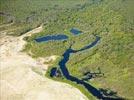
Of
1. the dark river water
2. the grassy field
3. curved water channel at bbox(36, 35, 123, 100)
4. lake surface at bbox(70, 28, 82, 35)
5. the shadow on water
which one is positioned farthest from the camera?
lake surface at bbox(70, 28, 82, 35)

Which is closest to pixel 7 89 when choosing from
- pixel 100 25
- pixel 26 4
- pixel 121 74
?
pixel 121 74

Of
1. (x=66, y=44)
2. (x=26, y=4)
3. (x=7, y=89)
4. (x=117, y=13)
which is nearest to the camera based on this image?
(x=7, y=89)

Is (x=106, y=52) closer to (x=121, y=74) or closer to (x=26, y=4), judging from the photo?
(x=121, y=74)

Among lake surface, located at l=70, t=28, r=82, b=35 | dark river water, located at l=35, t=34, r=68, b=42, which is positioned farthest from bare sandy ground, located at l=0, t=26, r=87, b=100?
lake surface, located at l=70, t=28, r=82, b=35

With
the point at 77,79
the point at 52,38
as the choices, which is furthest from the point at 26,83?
the point at 52,38

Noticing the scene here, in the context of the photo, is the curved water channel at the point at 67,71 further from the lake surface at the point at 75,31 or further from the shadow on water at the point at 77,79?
the lake surface at the point at 75,31

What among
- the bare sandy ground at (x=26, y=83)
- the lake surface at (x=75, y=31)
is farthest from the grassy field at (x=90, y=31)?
the bare sandy ground at (x=26, y=83)

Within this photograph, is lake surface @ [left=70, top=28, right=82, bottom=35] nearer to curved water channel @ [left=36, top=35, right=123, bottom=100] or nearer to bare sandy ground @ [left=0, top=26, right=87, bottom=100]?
curved water channel @ [left=36, top=35, right=123, bottom=100]
